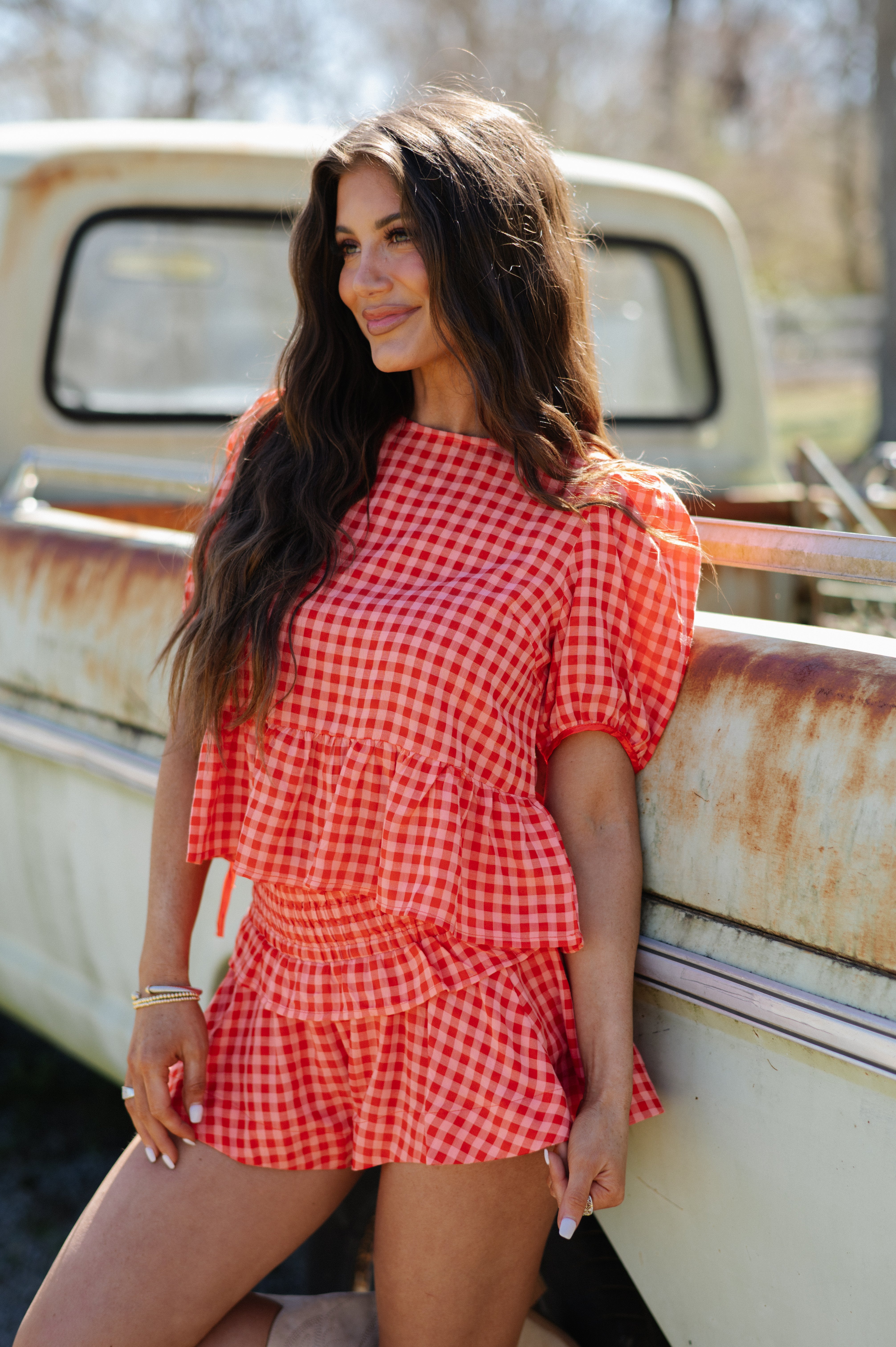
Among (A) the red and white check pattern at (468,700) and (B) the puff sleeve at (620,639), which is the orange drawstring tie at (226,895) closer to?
(A) the red and white check pattern at (468,700)

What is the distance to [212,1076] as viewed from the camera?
155 centimetres

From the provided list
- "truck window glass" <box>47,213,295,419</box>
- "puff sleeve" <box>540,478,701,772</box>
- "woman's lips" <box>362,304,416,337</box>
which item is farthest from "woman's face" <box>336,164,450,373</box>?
"truck window glass" <box>47,213,295,419</box>

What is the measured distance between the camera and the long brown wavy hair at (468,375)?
59.2 inches

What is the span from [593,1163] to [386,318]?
1.04m

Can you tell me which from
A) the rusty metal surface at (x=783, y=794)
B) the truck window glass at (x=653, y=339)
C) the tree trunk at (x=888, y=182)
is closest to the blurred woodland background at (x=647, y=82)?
the tree trunk at (x=888, y=182)

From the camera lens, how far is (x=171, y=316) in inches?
150

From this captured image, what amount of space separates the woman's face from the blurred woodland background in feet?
32.3

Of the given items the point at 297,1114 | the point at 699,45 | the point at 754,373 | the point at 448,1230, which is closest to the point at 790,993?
the point at 448,1230

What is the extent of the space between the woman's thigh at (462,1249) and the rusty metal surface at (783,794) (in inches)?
14.6

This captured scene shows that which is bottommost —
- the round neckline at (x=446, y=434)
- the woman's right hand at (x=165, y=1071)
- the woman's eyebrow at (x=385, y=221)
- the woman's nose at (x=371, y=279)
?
the woman's right hand at (x=165, y=1071)

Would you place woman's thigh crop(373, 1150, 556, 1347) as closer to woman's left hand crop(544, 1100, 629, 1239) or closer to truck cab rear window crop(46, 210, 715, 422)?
woman's left hand crop(544, 1100, 629, 1239)

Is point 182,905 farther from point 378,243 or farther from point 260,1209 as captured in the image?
point 378,243

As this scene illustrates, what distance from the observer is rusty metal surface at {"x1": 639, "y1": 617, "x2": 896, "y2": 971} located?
1.15 m

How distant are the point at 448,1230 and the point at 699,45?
70.9 ft
